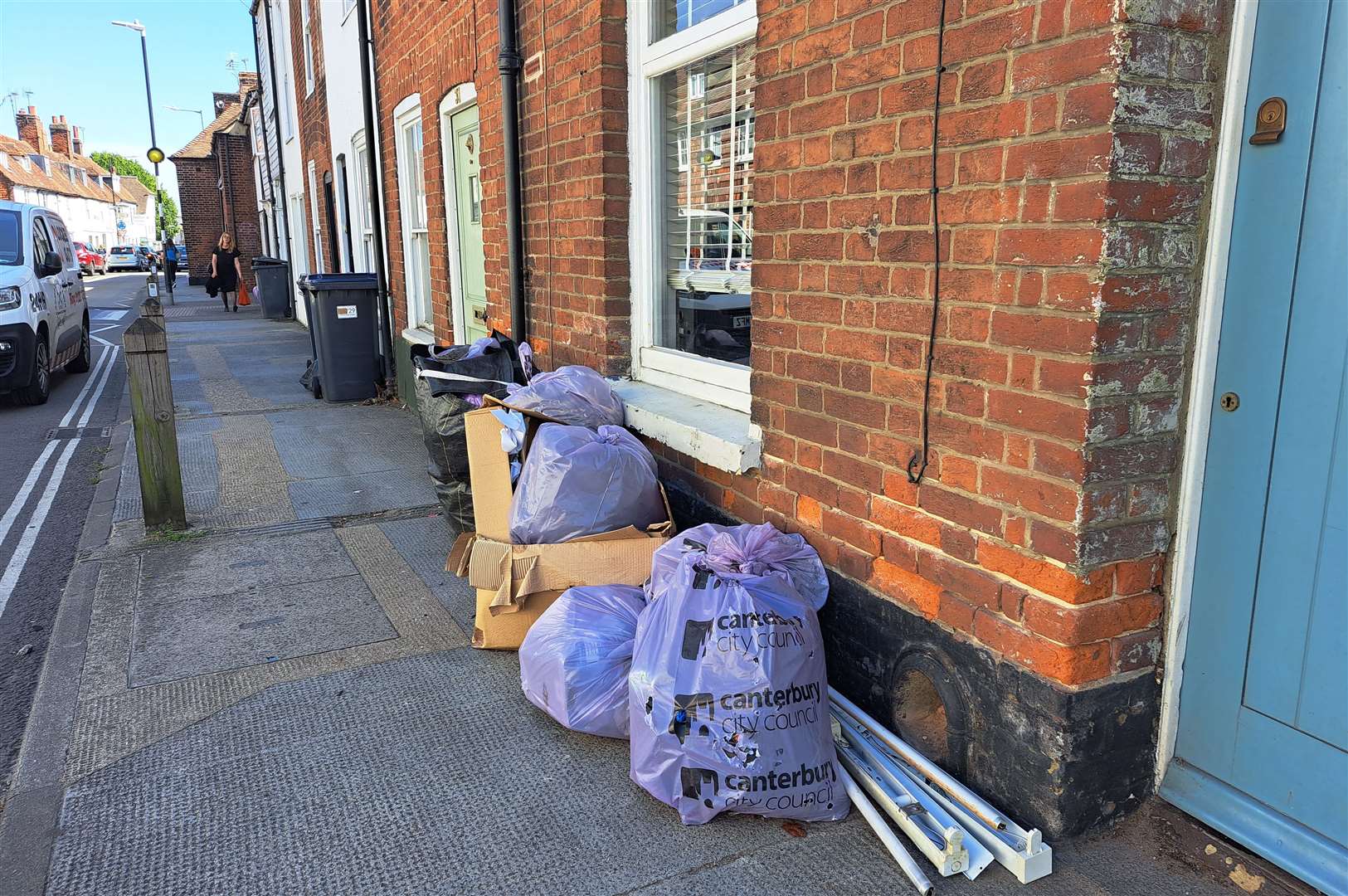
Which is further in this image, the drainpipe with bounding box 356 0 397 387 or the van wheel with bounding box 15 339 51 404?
the van wheel with bounding box 15 339 51 404

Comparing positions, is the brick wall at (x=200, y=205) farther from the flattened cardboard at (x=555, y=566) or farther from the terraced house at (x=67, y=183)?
the flattened cardboard at (x=555, y=566)

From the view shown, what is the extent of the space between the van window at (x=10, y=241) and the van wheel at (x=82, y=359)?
2.39 meters

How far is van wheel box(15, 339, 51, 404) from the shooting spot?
9484 mm

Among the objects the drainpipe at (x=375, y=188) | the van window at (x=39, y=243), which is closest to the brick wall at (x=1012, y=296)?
the drainpipe at (x=375, y=188)

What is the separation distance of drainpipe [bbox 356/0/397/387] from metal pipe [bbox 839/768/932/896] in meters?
7.90

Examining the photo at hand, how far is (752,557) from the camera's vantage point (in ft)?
8.94

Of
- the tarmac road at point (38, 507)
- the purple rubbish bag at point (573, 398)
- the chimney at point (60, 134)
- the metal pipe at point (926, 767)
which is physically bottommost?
the tarmac road at point (38, 507)

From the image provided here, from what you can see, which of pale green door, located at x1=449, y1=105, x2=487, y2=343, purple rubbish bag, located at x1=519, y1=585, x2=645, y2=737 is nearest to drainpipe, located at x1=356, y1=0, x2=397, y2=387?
pale green door, located at x1=449, y1=105, x2=487, y2=343

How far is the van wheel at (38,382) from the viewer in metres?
9.48

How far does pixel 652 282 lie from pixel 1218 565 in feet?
9.05

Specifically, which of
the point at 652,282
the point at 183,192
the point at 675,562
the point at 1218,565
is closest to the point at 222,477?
the point at 652,282

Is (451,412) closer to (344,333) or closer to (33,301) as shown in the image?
(344,333)

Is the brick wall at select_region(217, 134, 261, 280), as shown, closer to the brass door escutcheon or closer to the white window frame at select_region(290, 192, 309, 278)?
the white window frame at select_region(290, 192, 309, 278)

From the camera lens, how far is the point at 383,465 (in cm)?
664
